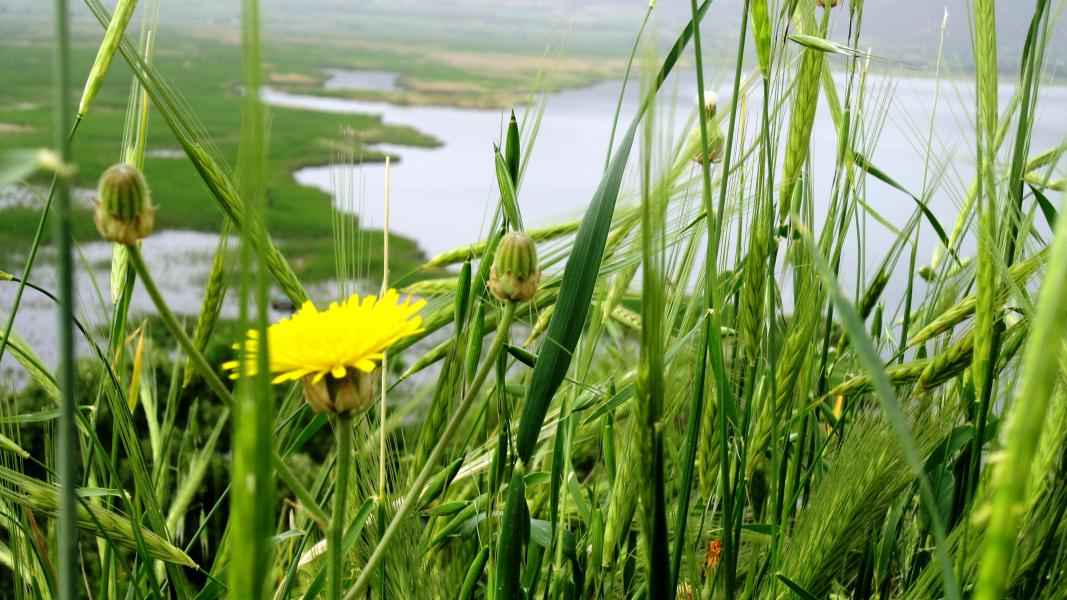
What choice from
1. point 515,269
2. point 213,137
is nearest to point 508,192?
point 515,269

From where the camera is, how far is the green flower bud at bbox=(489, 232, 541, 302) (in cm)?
32

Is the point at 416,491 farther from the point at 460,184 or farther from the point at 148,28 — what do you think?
the point at 460,184

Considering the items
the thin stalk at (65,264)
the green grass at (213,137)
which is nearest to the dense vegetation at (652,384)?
the thin stalk at (65,264)

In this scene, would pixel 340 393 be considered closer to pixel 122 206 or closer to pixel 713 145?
pixel 122 206

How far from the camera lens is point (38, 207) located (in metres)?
7.47

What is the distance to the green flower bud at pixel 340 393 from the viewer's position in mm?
295

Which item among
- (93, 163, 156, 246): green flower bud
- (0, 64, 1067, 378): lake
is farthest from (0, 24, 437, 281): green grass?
(93, 163, 156, 246): green flower bud

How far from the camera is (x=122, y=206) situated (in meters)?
0.24

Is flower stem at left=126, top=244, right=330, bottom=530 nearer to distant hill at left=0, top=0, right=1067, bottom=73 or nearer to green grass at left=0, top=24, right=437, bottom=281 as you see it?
distant hill at left=0, top=0, right=1067, bottom=73

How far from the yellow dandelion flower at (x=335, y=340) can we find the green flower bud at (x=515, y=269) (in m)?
0.03

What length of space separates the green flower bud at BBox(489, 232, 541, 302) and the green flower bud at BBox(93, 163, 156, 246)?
0.40 feet

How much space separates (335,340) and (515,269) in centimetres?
7

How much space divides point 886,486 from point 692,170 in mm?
252

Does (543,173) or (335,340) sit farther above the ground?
(335,340)
